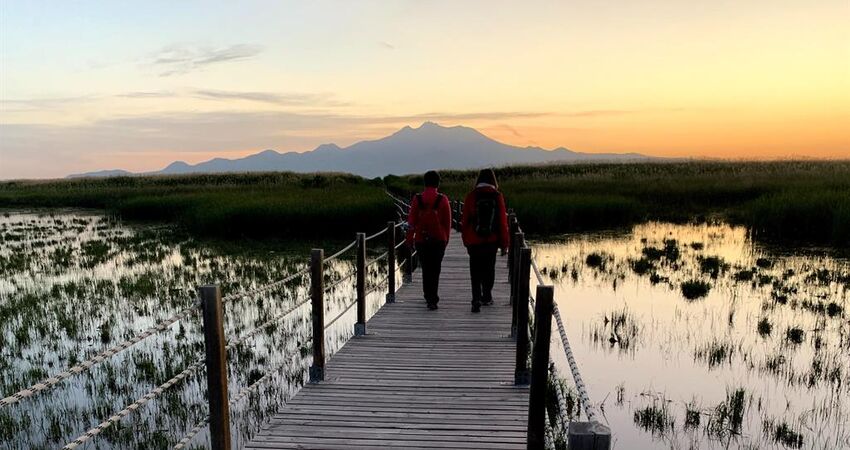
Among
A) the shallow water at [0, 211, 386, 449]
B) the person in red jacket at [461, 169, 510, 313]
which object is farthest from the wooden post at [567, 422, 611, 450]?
the person in red jacket at [461, 169, 510, 313]

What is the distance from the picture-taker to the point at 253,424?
579cm

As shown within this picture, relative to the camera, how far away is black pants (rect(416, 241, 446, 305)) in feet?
23.9

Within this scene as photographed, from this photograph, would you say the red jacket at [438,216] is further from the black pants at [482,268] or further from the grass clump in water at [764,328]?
the grass clump in water at [764,328]

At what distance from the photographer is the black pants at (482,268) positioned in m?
7.02

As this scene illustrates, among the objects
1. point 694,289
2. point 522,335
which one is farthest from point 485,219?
point 694,289

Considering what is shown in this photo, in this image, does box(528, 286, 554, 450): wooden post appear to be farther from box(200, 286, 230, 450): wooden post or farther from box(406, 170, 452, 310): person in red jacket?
box(406, 170, 452, 310): person in red jacket

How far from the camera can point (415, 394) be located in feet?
16.6

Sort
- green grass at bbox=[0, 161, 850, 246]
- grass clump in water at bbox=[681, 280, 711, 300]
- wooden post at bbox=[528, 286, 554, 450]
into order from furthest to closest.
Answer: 1. green grass at bbox=[0, 161, 850, 246]
2. grass clump in water at bbox=[681, 280, 711, 300]
3. wooden post at bbox=[528, 286, 554, 450]

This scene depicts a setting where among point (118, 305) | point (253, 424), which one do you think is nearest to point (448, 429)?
point (253, 424)

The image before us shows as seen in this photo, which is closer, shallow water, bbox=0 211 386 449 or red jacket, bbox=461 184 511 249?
shallow water, bbox=0 211 386 449

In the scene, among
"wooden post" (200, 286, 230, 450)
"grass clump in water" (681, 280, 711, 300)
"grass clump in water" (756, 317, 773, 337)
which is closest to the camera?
"wooden post" (200, 286, 230, 450)

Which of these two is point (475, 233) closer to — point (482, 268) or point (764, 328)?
point (482, 268)

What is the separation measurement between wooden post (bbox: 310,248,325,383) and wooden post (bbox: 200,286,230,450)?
1542mm

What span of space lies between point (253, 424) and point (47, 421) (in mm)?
2194
